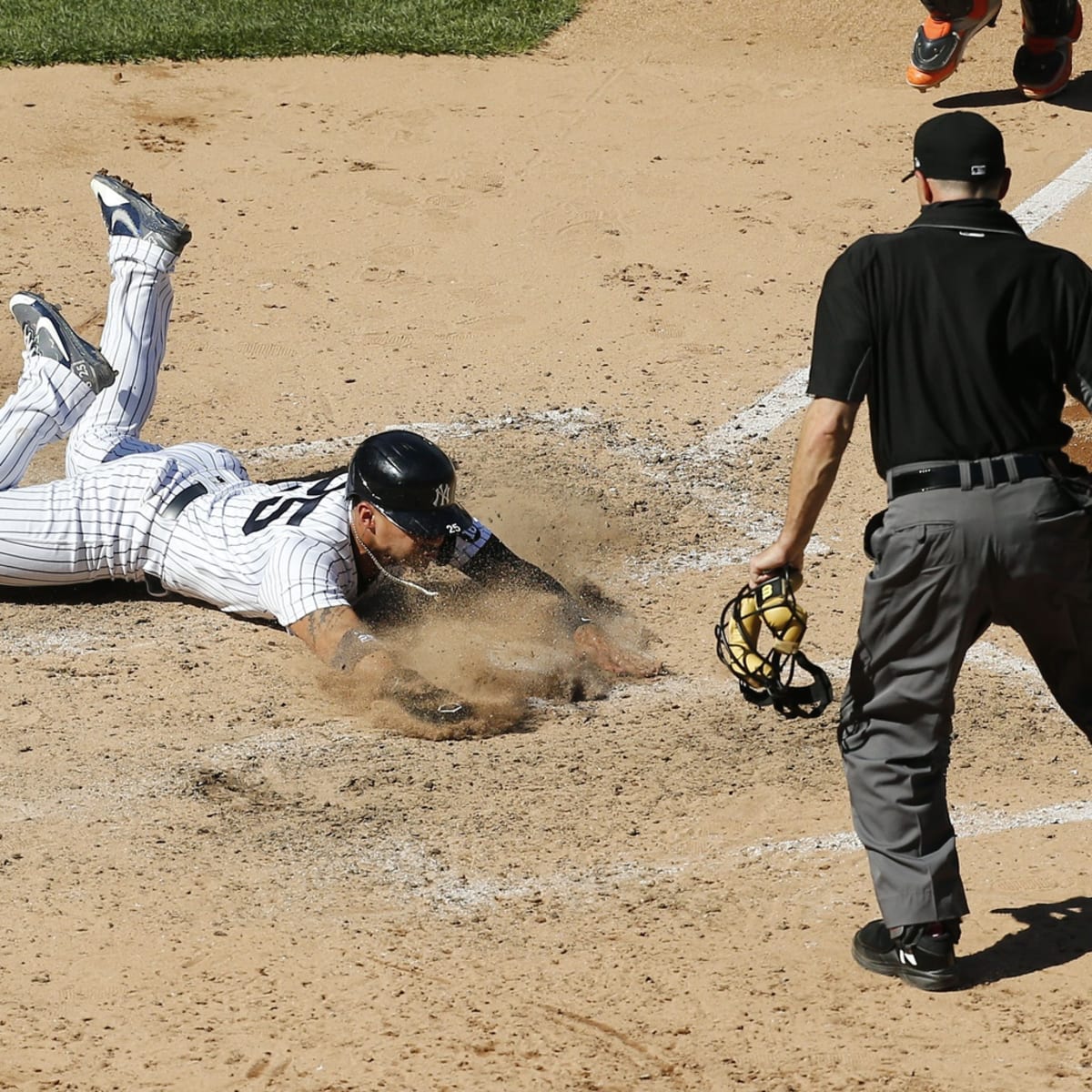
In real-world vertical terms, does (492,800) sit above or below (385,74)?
below

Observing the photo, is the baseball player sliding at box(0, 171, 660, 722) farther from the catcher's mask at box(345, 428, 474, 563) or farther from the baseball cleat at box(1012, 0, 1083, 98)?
the baseball cleat at box(1012, 0, 1083, 98)

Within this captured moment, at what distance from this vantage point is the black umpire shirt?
145 inches

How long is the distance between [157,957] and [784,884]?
159 cm

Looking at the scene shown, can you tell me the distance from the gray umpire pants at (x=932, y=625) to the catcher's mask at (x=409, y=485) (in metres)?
1.94

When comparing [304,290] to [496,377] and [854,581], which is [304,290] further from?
[854,581]

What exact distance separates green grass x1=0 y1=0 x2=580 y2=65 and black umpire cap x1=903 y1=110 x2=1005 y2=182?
777 centimetres

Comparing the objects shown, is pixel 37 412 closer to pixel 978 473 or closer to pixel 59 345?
pixel 59 345

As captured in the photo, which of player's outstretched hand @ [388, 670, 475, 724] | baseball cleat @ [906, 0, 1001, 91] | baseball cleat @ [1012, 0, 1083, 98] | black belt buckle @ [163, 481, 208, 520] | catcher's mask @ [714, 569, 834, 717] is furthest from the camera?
baseball cleat @ [906, 0, 1001, 91]

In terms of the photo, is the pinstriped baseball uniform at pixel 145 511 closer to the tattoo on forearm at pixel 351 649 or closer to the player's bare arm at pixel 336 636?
the player's bare arm at pixel 336 636

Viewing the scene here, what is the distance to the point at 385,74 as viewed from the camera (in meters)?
10.8

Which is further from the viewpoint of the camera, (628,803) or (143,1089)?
(628,803)

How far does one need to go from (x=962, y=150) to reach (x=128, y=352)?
383cm

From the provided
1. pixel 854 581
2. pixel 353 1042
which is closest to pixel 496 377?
pixel 854 581

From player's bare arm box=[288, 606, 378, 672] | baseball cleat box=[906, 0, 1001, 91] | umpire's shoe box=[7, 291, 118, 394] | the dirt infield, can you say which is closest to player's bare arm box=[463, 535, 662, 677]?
the dirt infield
